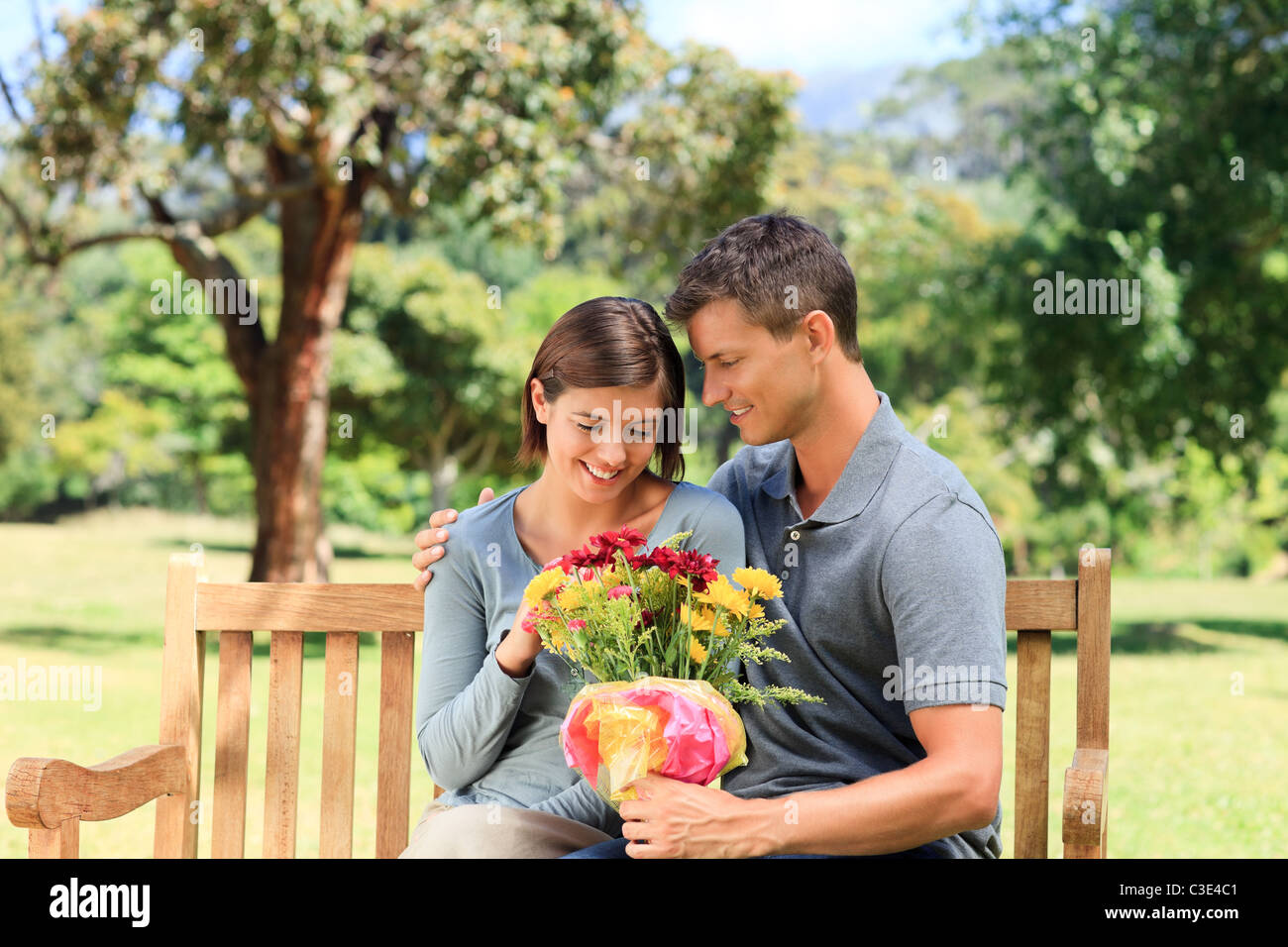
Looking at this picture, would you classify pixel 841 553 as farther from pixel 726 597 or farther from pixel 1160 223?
pixel 1160 223

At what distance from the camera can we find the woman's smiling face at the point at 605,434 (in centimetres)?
264

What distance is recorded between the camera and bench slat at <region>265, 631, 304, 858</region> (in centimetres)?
314

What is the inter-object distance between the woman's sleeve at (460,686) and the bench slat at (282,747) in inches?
20.6

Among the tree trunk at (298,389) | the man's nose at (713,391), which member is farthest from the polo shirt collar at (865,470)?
the tree trunk at (298,389)

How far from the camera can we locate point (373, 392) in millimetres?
26078

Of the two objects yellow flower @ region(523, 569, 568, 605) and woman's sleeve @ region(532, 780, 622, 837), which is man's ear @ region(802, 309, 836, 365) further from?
woman's sleeve @ region(532, 780, 622, 837)

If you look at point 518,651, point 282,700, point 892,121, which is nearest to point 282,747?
point 282,700

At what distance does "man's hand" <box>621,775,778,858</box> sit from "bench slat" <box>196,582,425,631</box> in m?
1.15

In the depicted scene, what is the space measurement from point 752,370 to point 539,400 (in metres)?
0.50

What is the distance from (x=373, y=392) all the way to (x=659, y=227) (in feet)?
48.0

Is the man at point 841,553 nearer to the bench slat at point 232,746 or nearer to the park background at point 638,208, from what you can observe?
the bench slat at point 232,746

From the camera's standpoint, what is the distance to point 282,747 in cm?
318
